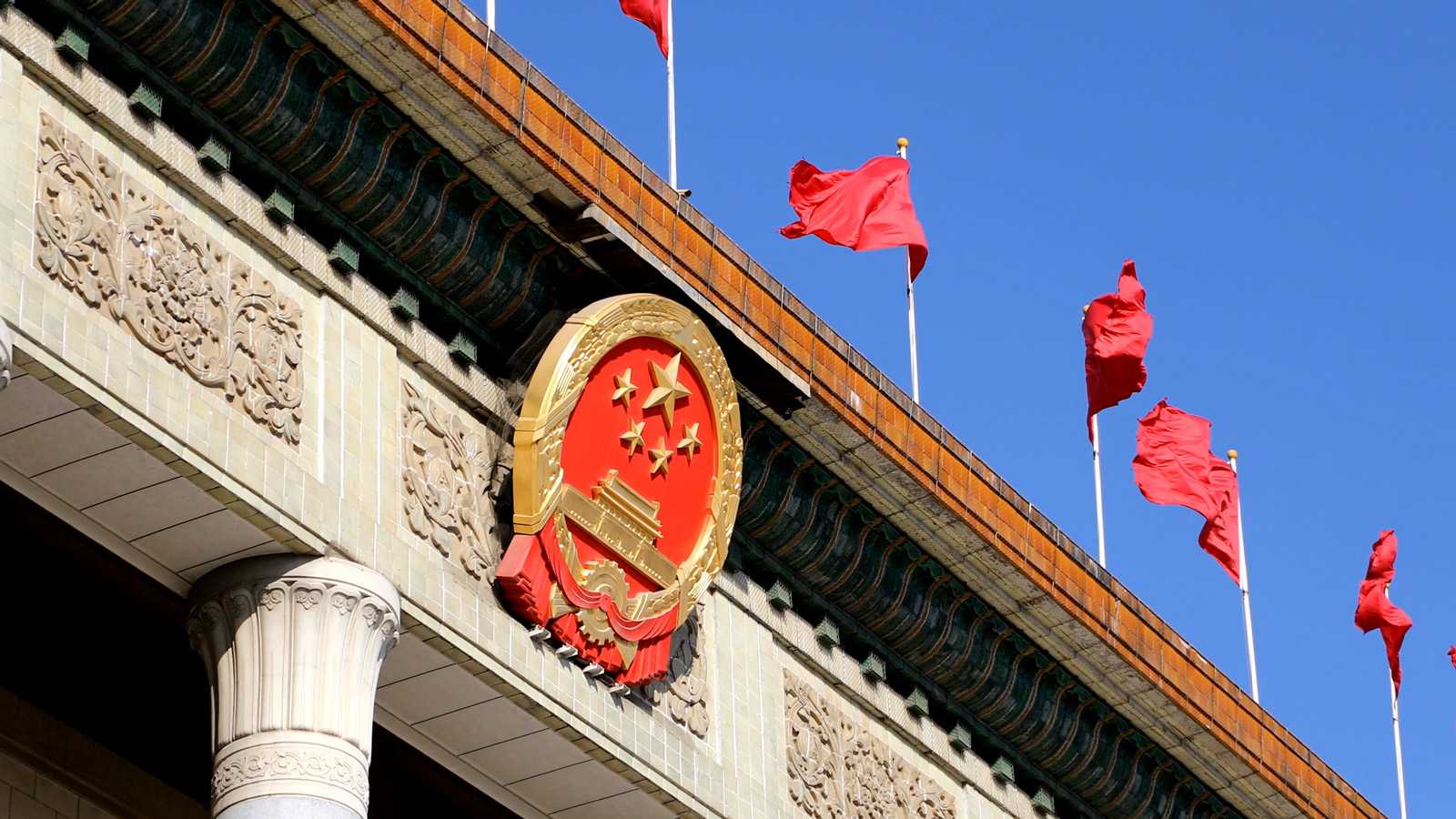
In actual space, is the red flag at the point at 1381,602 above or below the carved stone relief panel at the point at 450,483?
above

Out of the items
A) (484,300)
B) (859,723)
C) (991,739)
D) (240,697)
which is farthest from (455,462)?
(991,739)

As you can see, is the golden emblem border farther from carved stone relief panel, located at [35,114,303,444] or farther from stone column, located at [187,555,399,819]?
carved stone relief panel, located at [35,114,303,444]

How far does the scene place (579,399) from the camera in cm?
1975

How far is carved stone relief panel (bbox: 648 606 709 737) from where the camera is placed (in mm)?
20625

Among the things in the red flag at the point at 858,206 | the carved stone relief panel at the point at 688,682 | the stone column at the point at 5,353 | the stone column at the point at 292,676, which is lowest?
the stone column at the point at 292,676

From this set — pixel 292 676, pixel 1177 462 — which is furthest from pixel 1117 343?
pixel 292 676

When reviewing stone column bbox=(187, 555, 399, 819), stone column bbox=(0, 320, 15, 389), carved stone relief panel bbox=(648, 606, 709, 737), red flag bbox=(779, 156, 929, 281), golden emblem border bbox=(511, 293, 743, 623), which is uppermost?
red flag bbox=(779, 156, 929, 281)

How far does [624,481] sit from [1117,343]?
30.1 feet

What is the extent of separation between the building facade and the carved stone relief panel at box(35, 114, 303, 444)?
3cm

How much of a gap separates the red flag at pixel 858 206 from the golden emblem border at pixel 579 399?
417 centimetres

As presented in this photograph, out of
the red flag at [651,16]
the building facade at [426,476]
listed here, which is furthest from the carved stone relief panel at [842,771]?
the red flag at [651,16]

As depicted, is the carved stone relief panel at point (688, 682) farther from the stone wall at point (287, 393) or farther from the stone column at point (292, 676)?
the stone column at point (292, 676)

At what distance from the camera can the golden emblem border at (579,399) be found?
63.4 feet

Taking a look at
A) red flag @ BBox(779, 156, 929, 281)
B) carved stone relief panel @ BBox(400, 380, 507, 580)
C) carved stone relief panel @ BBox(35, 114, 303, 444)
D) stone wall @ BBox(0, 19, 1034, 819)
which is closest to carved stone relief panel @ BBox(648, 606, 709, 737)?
stone wall @ BBox(0, 19, 1034, 819)
